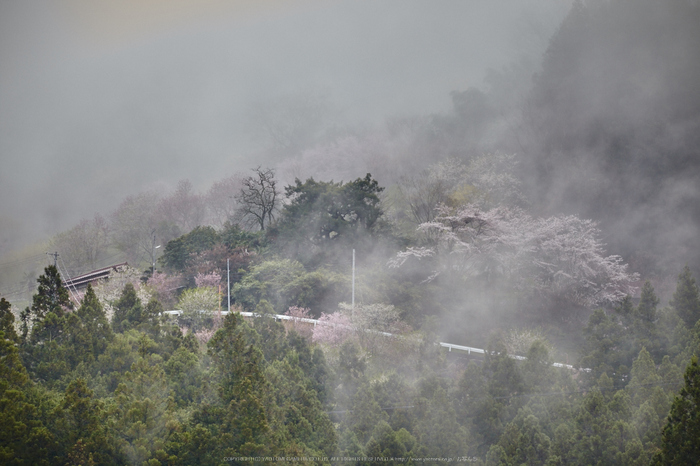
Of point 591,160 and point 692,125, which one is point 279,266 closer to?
point 591,160

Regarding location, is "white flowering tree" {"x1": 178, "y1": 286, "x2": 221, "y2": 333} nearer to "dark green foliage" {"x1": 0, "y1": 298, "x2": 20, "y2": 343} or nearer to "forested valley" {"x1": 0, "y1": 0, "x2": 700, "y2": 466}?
"forested valley" {"x1": 0, "y1": 0, "x2": 700, "y2": 466}

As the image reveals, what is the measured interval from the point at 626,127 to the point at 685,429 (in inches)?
956

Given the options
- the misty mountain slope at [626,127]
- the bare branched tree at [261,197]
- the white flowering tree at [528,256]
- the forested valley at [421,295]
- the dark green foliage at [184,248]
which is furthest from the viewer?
→ the bare branched tree at [261,197]

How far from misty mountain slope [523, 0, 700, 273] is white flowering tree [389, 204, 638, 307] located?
3.39 m

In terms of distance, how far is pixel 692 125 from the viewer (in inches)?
1026

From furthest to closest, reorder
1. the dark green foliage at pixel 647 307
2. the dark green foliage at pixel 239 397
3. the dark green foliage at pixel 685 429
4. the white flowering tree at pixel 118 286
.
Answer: the white flowering tree at pixel 118 286, the dark green foliage at pixel 647 307, the dark green foliage at pixel 239 397, the dark green foliage at pixel 685 429

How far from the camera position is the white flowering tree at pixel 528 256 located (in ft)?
71.0

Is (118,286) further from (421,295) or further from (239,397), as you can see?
(239,397)

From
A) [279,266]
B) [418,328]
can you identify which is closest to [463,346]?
[418,328]

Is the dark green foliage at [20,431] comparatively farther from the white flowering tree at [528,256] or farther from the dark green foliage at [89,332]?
the white flowering tree at [528,256]

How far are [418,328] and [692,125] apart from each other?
18.9 m

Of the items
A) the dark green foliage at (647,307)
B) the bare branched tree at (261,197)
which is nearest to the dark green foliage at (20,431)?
the dark green foliage at (647,307)

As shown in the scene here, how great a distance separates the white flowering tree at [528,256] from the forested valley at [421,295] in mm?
110

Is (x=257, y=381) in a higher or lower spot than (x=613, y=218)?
lower
